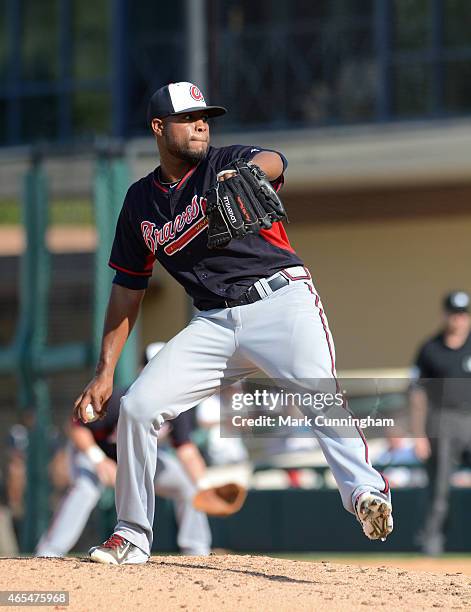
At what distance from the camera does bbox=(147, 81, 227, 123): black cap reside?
207 inches

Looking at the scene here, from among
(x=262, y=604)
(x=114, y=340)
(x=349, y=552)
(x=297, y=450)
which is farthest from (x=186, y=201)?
(x=297, y=450)

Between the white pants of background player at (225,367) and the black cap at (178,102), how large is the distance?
2.53 ft

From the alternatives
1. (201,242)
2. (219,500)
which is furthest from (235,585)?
(219,500)

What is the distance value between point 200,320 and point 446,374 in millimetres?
5195

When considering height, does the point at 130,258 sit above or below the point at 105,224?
above

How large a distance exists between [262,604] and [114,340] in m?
1.47

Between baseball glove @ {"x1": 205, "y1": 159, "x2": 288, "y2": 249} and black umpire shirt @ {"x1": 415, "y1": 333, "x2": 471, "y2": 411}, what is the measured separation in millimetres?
5464

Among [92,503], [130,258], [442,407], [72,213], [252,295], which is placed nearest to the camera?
[252,295]

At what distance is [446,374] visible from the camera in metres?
10.1

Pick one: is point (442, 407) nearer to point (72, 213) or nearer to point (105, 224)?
point (105, 224)

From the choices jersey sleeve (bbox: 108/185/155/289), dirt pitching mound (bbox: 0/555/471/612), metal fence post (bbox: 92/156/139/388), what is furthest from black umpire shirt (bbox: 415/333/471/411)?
jersey sleeve (bbox: 108/185/155/289)

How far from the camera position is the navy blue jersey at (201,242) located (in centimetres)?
523

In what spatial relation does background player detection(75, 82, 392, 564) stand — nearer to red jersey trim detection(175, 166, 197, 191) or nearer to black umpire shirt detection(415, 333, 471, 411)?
red jersey trim detection(175, 166, 197, 191)

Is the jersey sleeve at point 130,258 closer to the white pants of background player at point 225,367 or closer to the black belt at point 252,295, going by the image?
the white pants of background player at point 225,367
